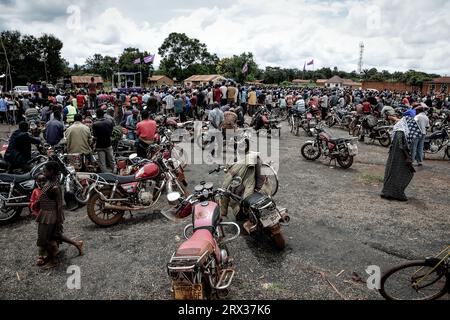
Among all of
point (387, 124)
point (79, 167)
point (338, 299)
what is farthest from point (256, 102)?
point (338, 299)

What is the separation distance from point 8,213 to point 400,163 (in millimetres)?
7439

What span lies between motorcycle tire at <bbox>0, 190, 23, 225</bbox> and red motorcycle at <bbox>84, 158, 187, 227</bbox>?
1298mm

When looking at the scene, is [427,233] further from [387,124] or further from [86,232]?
[387,124]

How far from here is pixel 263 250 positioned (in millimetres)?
4652

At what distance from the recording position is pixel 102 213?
5637mm

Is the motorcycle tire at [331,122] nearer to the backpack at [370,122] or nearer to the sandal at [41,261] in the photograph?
the backpack at [370,122]

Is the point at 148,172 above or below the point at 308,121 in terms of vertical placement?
below

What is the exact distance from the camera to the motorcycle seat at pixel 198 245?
9.79ft

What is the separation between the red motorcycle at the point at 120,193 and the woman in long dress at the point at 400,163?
443 centimetres

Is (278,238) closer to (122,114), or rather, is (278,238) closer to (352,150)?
(352,150)

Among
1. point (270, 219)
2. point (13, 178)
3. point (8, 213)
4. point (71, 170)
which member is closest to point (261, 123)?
point (71, 170)

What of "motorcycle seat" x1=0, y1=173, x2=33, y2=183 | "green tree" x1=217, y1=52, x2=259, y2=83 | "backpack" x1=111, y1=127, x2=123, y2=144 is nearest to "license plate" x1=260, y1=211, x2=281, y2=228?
"motorcycle seat" x1=0, y1=173, x2=33, y2=183

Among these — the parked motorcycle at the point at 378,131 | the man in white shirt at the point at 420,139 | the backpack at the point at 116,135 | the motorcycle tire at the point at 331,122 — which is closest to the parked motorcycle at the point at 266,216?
the backpack at the point at 116,135
